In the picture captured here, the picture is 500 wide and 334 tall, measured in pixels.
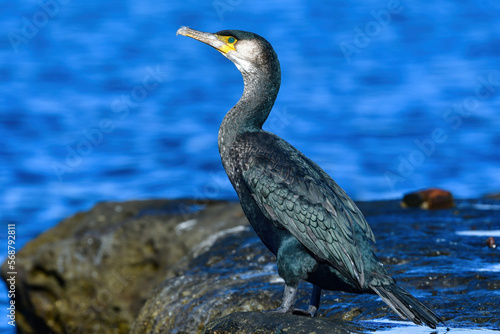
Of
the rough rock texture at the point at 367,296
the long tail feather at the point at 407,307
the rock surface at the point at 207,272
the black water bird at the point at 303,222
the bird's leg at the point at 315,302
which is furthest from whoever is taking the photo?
the rock surface at the point at 207,272

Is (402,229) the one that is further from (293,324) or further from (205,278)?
(293,324)

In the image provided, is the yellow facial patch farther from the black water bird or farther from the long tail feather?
the long tail feather

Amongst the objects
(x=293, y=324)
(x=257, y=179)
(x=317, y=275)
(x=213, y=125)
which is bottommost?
(x=293, y=324)

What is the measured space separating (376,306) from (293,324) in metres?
0.92

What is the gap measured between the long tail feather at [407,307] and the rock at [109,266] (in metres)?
3.44

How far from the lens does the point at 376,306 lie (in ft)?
16.5

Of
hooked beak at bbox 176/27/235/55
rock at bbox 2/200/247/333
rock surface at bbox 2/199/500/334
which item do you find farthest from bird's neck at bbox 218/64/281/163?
rock at bbox 2/200/247/333

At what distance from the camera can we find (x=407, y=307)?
14.0 ft

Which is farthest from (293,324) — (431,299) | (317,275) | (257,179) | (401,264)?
(401,264)

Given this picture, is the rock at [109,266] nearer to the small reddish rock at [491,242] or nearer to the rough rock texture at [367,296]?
the rough rock texture at [367,296]

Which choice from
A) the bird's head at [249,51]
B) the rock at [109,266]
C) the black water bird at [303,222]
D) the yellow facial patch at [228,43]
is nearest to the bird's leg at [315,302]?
the black water bird at [303,222]

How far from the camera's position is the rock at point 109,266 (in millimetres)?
7895

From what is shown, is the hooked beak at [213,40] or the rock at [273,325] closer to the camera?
the rock at [273,325]

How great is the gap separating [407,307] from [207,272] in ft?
7.81
